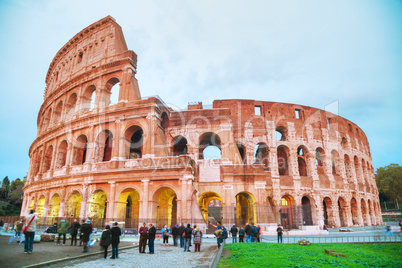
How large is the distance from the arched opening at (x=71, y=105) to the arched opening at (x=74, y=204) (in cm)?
804

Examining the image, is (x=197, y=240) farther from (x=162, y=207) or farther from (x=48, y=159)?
(x=48, y=159)

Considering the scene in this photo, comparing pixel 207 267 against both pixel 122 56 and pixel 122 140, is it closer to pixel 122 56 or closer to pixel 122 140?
pixel 122 140

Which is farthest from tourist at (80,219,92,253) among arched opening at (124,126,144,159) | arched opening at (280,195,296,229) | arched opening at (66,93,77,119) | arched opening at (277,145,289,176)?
arched opening at (277,145,289,176)

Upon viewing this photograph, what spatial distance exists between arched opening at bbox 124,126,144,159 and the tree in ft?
155

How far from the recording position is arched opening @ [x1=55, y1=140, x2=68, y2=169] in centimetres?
2422

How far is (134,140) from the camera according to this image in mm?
23984

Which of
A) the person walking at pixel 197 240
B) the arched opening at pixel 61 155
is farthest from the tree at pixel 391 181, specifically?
the arched opening at pixel 61 155

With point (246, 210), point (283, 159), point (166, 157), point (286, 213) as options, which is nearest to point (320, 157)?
point (283, 159)

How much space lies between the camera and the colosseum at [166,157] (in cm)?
1897

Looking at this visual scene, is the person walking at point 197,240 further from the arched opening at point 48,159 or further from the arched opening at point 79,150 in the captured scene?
the arched opening at point 48,159

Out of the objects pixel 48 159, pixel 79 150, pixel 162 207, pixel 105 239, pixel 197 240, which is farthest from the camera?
pixel 48 159

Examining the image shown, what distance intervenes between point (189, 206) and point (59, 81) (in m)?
22.0

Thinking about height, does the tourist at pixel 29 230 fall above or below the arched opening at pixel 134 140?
below

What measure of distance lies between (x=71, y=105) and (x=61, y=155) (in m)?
5.26
